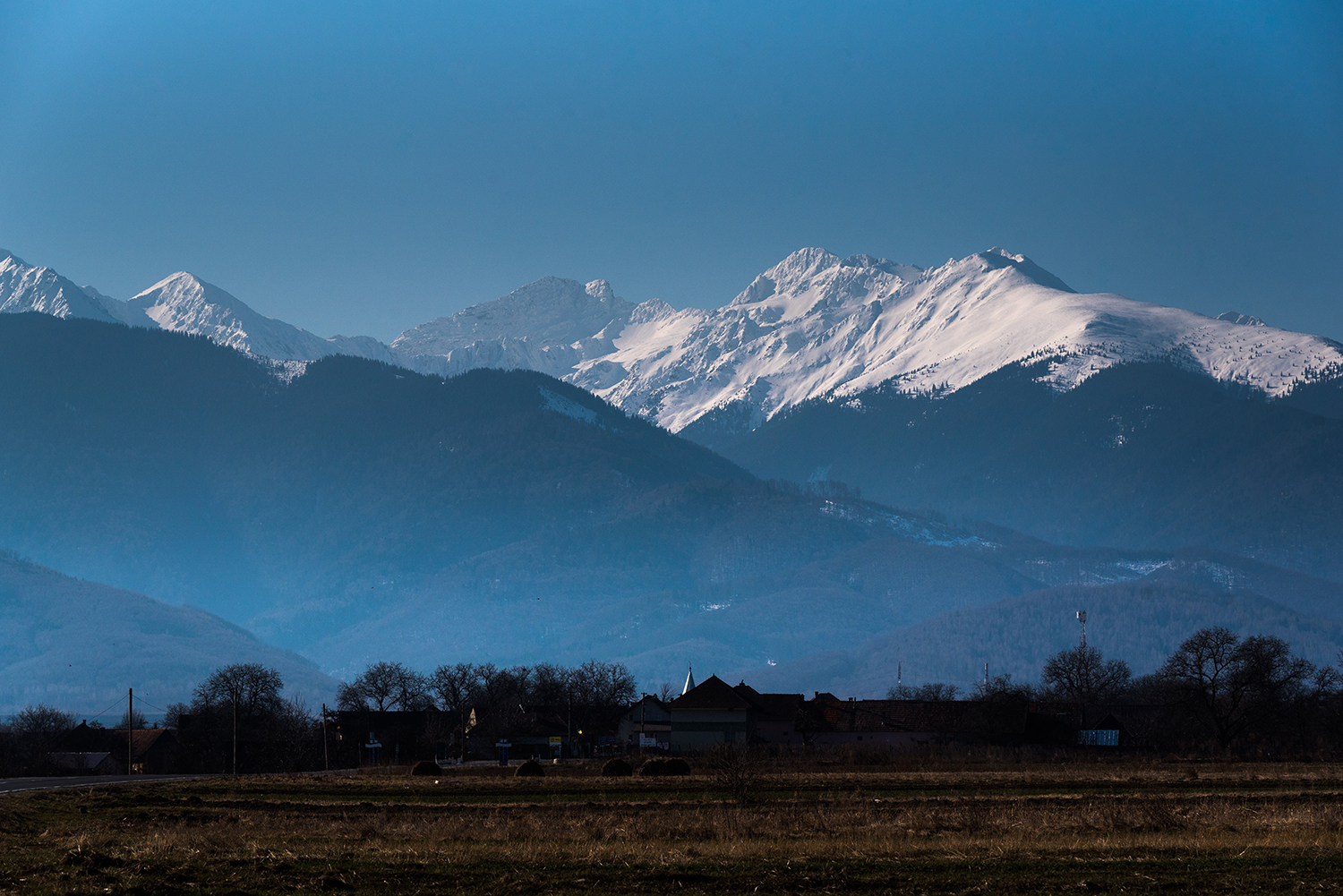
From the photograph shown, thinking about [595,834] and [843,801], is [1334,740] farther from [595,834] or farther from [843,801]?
[595,834]

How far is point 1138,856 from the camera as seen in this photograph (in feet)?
107

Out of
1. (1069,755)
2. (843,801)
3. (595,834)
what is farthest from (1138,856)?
(1069,755)

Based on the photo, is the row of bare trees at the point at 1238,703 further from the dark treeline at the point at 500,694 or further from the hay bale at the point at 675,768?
the hay bale at the point at 675,768

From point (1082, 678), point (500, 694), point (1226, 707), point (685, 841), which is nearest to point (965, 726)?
point (1226, 707)

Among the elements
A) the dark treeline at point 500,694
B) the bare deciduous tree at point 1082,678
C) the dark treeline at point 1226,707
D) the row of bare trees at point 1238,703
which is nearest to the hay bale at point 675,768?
the dark treeline at point 1226,707

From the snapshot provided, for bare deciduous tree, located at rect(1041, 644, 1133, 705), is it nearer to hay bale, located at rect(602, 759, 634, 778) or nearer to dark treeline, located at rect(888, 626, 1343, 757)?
dark treeline, located at rect(888, 626, 1343, 757)

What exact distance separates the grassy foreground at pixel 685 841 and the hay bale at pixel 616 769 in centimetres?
1434

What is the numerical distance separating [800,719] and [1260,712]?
3904 cm

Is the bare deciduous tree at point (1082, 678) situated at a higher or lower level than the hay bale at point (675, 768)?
higher

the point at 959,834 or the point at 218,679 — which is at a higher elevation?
the point at 218,679

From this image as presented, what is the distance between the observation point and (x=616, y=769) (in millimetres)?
76312

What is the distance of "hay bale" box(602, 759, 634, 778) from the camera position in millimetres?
74312

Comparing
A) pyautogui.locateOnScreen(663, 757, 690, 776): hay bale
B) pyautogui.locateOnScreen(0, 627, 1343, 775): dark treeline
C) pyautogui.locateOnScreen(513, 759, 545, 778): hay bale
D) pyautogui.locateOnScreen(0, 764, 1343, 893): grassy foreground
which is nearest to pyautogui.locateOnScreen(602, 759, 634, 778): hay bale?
pyautogui.locateOnScreen(663, 757, 690, 776): hay bale

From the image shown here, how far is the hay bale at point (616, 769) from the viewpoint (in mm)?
74312
